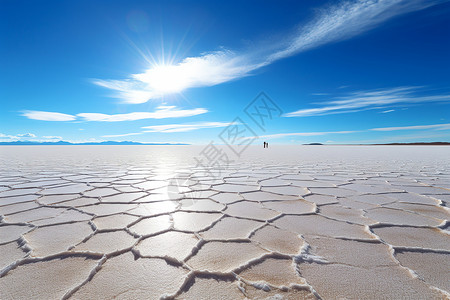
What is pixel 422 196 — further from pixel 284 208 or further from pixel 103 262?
pixel 103 262

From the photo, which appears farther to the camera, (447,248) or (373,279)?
(447,248)

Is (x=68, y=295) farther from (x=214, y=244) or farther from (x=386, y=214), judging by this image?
(x=386, y=214)

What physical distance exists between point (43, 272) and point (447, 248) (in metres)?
1.79

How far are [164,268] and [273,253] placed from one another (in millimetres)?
487

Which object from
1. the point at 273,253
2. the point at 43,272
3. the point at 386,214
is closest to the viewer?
the point at 43,272

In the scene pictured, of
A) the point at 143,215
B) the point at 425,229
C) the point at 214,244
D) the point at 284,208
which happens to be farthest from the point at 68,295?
the point at 425,229

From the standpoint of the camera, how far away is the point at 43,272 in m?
0.87

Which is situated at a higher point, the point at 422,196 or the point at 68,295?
the point at 422,196

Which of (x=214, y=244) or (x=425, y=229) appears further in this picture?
(x=425, y=229)

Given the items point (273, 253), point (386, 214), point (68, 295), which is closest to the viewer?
point (68, 295)

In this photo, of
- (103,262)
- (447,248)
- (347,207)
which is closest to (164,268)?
(103,262)

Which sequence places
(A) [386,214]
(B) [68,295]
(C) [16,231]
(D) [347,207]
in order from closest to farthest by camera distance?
(B) [68,295] → (C) [16,231] → (A) [386,214] → (D) [347,207]

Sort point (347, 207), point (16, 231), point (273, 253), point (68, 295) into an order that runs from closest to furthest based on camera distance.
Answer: point (68, 295)
point (273, 253)
point (16, 231)
point (347, 207)

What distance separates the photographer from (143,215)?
5.07 feet
